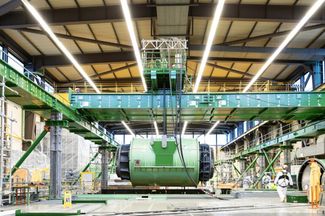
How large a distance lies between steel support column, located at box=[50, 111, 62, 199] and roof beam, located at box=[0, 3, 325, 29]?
5.77 meters

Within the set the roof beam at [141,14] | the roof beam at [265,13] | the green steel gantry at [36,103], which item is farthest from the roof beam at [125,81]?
the roof beam at [265,13]

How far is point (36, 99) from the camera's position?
1681cm

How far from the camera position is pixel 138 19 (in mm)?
22250

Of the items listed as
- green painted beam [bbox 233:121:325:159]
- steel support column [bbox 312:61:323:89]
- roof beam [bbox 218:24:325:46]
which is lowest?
green painted beam [bbox 233:121:325:159]

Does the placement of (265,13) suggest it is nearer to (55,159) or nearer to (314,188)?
(314,188)

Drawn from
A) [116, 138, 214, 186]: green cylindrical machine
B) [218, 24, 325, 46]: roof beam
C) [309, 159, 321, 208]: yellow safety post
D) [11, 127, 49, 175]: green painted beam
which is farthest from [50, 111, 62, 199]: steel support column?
[218, 24, 325, 46]: roof beam

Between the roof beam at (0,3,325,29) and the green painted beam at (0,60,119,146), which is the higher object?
the roof beam at (0,3,325,29)

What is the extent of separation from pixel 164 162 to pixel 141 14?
808cm

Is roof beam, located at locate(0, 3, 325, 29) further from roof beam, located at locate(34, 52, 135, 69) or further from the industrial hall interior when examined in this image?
roof beam, located at locate(34, 52, 135, 69)

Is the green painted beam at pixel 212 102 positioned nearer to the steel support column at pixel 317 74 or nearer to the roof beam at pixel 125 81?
the steel support column at pixel 317 74

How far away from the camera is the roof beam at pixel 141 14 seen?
2198cm

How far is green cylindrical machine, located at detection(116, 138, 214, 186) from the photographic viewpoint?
61.8 ft

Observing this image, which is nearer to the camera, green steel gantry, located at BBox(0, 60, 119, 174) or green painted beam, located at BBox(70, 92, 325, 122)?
green steel gantry, located at BBox(0, 60, 119, 174)

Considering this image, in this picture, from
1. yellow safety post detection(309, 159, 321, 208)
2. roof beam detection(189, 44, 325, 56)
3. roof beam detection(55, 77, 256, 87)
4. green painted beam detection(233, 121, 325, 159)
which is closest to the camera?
yellow safety post detection(309, 159, 321, 208)
